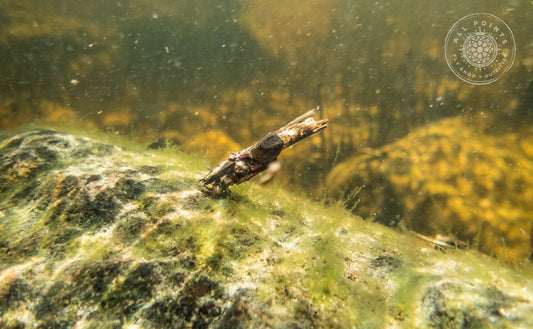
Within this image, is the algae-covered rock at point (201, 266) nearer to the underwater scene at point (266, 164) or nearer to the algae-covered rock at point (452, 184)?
the underwater scene at point (266, 164)

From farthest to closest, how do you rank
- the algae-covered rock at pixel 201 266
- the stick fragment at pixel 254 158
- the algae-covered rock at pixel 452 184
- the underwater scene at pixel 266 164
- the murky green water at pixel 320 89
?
the murky green water at pixel 320 89, the algae-covered rock at pixel 452 184, the stick fragment at pixel 254 158, the underwater scene at pixel 266 164, the algae-covered rock at pixel 201 266

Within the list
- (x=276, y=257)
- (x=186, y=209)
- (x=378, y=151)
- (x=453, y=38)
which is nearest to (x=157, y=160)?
(x=186, y=209)

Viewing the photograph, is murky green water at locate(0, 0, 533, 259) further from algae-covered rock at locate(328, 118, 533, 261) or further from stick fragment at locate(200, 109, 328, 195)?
stick fragment at locate(200, 109, 328, 195)

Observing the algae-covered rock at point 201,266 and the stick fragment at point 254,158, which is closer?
the algae-covered rock at point 201,266

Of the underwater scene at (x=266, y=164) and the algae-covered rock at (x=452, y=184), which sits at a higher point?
the underwater scene at (x=266, y=164)

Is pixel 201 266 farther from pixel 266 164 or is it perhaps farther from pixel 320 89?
pixel 320 89

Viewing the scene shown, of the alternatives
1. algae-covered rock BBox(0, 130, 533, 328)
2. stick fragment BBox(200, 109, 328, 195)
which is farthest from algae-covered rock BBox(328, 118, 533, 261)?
stick fragment BBox(200, 109, 328, 195)

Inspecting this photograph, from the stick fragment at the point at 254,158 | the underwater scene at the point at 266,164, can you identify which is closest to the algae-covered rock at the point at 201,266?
the underwater scene at the point at 266,164

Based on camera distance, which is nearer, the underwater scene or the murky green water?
the underwater scene
